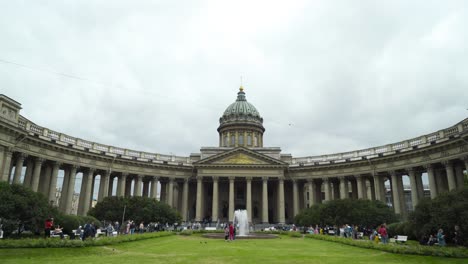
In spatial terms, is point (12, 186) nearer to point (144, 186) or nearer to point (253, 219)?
point (144, 186)

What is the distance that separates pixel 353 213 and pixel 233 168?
29.1 metres

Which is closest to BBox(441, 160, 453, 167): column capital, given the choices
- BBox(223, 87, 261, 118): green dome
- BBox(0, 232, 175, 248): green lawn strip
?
BBox(0, 232, 175, 248): green lawn strip

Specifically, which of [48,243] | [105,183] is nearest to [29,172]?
[105,183]

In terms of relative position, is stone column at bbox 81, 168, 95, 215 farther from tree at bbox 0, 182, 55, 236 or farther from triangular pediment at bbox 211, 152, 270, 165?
tree at bbox 0, 182, 55, 236

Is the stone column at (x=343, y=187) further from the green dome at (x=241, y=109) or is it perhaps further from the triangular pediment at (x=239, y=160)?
the green dome at (x=241, y=109)

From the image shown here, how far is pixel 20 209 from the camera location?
24625 millimetres

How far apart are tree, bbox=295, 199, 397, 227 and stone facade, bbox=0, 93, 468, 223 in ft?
30.2

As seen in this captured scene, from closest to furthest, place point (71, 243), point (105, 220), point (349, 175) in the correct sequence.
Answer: point (71, 243) < point (105, 220) < point (349, 175)

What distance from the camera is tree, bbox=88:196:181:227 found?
43.5 m

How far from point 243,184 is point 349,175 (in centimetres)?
2300

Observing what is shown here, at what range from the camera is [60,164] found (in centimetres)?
4906

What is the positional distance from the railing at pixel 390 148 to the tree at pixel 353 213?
12.4 m

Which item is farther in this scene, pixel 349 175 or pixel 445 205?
pixel 349 175

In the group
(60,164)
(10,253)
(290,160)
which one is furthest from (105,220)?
(290,160)
